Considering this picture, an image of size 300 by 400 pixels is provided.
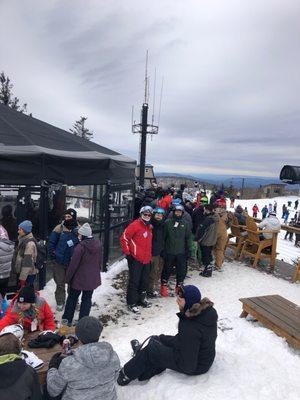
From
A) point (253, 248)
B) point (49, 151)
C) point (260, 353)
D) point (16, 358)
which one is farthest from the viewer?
point (253, 248)

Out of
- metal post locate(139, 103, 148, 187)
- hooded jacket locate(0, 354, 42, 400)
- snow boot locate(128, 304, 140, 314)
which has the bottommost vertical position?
snow boot locate(128, 304, 140, 314)

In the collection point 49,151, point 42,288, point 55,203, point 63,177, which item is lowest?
point 42,288

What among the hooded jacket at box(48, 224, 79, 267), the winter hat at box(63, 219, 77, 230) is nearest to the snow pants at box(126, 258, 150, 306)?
the hooded jacket at box(48, 224, 79, 267)

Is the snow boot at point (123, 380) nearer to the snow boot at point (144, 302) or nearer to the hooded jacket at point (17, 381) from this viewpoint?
the hooded jacket at point (17, 381)

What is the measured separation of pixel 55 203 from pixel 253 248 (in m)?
5.41

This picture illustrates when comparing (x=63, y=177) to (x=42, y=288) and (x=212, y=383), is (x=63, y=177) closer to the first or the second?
(x=42, y=288)

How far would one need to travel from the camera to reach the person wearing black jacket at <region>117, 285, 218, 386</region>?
11.0 ft

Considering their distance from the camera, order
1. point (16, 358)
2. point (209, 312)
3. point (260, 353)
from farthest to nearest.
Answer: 1. point (260, 353)
2. point (209, 312)
3. point (16, 358)

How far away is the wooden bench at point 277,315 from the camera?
14.1 feet

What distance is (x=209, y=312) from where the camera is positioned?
3414 millimetres

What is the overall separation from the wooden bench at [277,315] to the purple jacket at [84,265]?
2.48 metres

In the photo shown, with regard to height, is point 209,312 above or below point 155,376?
above

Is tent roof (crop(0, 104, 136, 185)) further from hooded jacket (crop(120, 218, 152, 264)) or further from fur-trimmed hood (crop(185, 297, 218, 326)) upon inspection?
fur-trimmed hood (crop(185, 297, 218, 326))

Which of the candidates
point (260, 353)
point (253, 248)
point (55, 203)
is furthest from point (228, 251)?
Result: point (260, 353)
